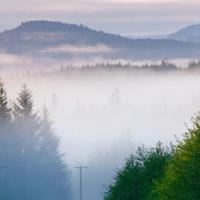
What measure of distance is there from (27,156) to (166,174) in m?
87.1

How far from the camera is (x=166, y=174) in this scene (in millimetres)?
62469

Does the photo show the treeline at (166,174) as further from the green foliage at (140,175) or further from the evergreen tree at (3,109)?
the evergreen tree at (3,109)

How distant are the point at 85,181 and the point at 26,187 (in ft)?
160

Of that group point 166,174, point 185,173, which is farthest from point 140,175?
point 185,173

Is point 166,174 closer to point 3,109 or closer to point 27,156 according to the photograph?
point 3,109

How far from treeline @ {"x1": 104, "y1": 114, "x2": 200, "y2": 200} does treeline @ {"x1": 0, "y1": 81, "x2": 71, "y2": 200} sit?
188 feet

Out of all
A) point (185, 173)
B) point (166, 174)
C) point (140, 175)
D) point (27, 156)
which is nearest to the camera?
point (185, 173)

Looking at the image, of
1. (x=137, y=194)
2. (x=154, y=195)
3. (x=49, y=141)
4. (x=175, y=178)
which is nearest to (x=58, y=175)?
(x=49, y=141)

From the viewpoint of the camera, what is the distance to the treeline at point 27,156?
143 m

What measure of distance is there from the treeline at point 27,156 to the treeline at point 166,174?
2256 inches

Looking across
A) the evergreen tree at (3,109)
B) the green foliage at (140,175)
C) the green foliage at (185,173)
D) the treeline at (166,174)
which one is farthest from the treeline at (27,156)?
the green foliage at (185,173)

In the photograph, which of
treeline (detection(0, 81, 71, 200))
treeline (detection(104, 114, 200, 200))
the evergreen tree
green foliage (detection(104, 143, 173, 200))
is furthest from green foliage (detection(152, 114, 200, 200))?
the evergreen tree

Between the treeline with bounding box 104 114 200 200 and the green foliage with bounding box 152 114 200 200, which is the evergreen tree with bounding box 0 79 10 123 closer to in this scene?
the treeline with bounding box 104 114 200 200

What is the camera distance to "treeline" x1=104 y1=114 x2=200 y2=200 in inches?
2191
